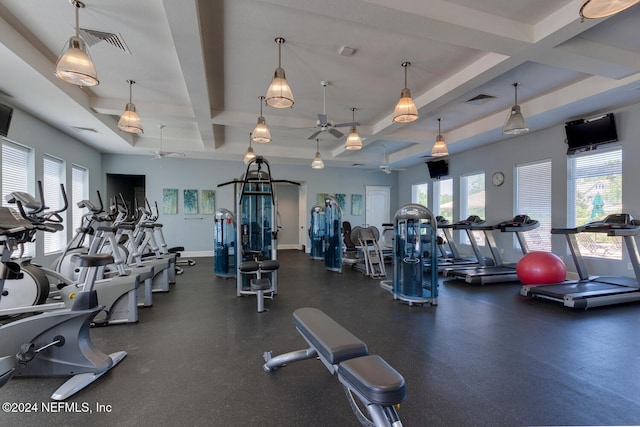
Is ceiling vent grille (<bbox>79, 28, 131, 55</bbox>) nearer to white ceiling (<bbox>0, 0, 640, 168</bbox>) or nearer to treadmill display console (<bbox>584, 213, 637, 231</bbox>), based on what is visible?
white ceiling (<bbox>0, 0, 640, 168</bbox>)

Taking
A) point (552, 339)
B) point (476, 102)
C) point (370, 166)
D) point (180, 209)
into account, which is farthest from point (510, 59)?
point (180, 209)

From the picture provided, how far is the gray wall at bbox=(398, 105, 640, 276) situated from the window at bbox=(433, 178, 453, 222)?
33cm

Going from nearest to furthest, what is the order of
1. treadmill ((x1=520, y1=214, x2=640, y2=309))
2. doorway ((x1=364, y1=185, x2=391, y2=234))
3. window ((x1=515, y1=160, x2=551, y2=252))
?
1. treadmill ((x1=520, y1=214, x2=640, y2=309))
2. window ((x1=515, y1=160, x2=551, y2=252))
3. doorway ((x1=364, y1=185, x2=391, y2=234))

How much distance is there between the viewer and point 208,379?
2330 mm

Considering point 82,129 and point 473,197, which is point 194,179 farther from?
point 473,197

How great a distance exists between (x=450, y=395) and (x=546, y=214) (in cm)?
597

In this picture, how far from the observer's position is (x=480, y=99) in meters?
5.40

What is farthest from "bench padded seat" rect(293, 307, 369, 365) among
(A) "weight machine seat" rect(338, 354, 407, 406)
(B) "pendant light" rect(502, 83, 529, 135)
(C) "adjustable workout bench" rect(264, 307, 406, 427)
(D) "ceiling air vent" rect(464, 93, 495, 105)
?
(D) "ceiling air vent" rect(464, 93, 495, 105)

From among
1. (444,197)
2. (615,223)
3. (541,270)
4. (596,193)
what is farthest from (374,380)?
(444,197)

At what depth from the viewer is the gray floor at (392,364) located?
1915 millimetres

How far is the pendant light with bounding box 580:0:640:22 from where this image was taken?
2.00m

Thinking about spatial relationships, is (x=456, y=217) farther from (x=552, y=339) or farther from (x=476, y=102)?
(x=552, y=339)

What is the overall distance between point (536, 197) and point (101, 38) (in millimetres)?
8134

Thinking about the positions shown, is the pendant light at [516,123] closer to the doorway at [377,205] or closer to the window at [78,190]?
the doorway at [377,205]
